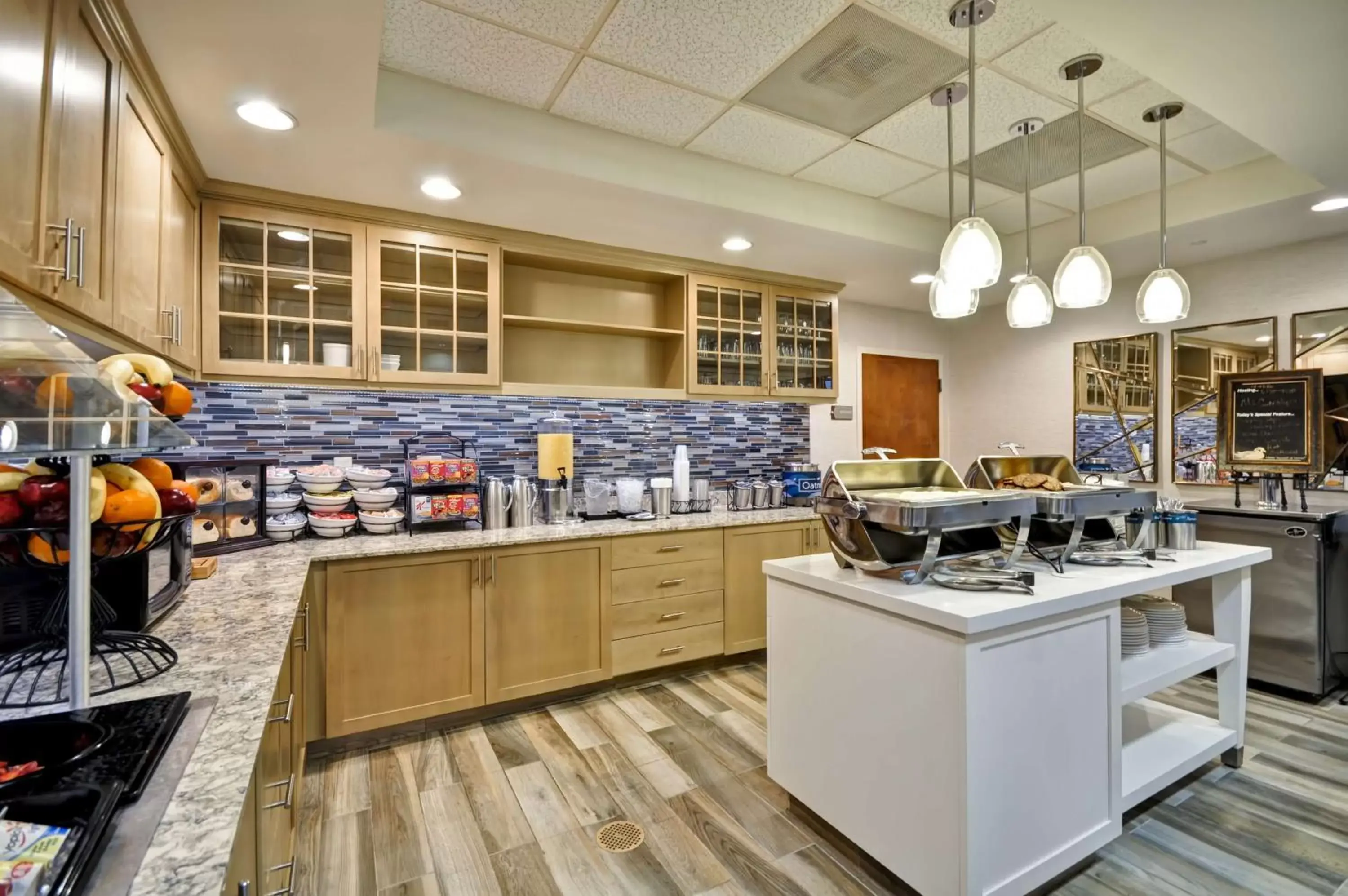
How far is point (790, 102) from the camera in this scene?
2418 millimetres

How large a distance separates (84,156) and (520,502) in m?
2.11

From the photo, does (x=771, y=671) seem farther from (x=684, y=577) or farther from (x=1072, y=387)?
(x=1072, y=387)

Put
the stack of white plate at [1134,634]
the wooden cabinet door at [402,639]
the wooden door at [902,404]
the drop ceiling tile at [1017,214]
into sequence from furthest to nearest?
the wooden door at [902,404] → the drop ceiling tile at [1017,214] → the wooden cabinet door at [402,639] → the stack of white plate at [1134,634]

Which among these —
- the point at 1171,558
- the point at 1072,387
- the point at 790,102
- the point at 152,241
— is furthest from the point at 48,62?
the point at 1072,387

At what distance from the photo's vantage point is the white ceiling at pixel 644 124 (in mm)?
1815

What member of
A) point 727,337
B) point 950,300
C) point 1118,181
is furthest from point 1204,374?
point 727,337

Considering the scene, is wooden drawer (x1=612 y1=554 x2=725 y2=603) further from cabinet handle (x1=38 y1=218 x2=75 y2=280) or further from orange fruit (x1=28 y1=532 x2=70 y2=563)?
cabinet handle (x1=38 y1=218 x2=75 y2=280)

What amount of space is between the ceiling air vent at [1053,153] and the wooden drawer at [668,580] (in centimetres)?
232

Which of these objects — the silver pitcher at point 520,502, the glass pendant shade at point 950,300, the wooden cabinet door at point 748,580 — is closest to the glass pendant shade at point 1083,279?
the glass pendant shade at point 950,300

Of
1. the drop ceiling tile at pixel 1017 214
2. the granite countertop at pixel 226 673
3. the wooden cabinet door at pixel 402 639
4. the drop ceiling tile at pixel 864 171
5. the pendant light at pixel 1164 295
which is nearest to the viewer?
the granite countertop at pixel 226 673

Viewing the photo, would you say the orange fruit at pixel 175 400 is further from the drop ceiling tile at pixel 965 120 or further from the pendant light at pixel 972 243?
the drop ceiling tile at pixel 965 120

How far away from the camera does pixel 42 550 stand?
1.13 m

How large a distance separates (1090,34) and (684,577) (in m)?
2.68

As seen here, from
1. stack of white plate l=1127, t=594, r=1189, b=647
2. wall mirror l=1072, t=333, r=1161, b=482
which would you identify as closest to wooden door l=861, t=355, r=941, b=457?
wall mirror l=1072, t=333, r=1161, b=482
